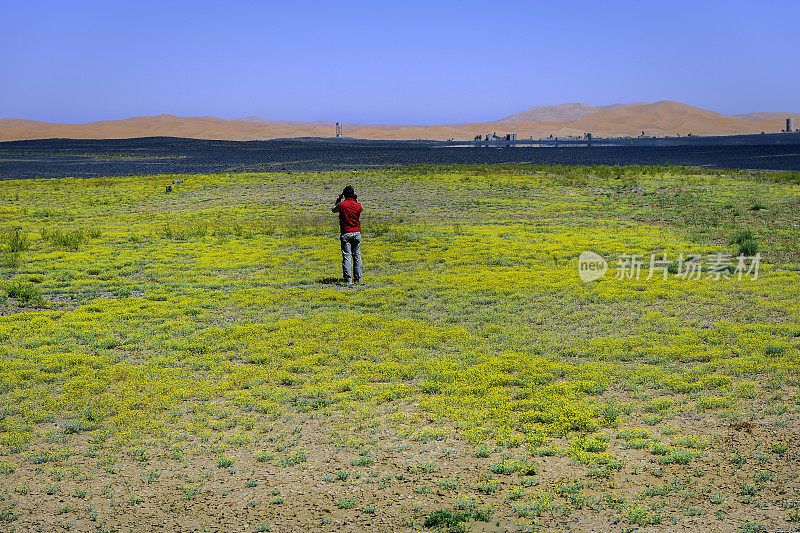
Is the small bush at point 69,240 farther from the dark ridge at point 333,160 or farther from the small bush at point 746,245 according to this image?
the dark ridge at point 333,160

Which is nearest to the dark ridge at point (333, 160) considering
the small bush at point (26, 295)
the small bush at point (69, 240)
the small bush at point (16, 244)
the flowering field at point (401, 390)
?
the small bush at point (69, 240)

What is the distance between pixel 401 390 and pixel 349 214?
6.23 m

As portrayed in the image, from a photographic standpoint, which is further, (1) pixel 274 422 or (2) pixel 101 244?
(2) pixel 101 244

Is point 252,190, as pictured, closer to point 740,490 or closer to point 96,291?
point 96,291

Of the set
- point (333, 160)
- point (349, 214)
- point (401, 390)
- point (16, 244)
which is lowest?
point (401, 390)

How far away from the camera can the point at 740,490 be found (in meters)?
5.95

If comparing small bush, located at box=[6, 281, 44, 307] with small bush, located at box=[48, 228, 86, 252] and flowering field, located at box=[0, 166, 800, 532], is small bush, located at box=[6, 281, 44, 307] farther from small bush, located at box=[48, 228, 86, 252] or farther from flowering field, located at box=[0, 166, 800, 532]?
small bush, located at box=[48, 228, 86, 252]

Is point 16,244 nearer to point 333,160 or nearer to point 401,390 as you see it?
point 401,390

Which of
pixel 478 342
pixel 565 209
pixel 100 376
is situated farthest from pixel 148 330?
pixel 565 209

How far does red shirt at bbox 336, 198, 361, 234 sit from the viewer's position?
14.0 metres

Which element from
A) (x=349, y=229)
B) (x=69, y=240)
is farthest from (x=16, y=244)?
(x=349, y=229)

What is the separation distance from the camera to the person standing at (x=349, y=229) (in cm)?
1405

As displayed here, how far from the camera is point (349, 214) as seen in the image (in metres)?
14.0

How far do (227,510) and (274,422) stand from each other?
1.80 meters
